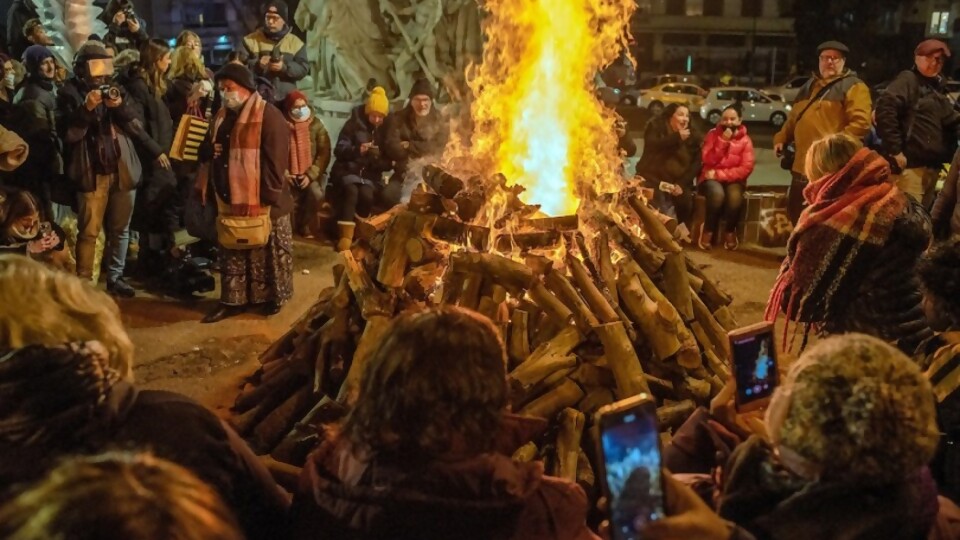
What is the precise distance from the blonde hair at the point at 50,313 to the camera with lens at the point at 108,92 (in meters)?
5.65

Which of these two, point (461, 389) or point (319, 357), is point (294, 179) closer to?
point (319, 357)

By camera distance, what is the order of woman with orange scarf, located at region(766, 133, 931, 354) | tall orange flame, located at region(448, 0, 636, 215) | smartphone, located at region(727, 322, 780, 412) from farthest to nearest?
1. tall orange flame, located at region(448, 0, 636, 215)
2. woman with orange scarf, located at region(766, 133, 931, 354)
3. smartphone, located at region(727, 322, 780, 412)

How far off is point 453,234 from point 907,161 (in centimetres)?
524

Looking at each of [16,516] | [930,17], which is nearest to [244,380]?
[16,516]

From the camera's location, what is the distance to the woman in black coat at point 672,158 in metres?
10.1

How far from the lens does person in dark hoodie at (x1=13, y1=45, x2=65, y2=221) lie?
26.1 feet

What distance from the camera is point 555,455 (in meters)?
4.84

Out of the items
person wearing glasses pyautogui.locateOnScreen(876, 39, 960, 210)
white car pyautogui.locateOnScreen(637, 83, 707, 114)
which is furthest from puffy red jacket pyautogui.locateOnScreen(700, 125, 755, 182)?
white car pyautogui.locateOnScreen(637, 83, 707, 114)

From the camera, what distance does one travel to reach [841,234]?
460cm

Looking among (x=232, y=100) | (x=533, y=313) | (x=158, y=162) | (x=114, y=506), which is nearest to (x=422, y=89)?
(x=158, y=162)

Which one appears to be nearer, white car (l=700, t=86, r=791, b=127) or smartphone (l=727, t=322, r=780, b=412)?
smartphone (l=727, t=322, r=780, b=412)

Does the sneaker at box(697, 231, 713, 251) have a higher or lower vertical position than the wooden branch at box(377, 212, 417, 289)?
lower

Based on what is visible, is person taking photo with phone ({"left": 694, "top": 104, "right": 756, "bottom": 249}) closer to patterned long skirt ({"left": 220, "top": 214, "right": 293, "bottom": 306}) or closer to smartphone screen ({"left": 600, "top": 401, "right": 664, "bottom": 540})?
patterned long skirt ({"left": 220, "top": 214, "right": 293, "bottom": 306})

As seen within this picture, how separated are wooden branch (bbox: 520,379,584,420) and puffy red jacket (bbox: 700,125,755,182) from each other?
19.2ft
